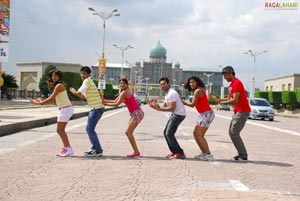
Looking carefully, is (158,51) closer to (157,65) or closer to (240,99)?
(157,65)

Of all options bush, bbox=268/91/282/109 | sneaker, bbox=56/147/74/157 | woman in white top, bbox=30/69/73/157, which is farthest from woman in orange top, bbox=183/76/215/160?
bush, bbox=268/91/282/109

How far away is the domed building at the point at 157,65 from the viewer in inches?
7387

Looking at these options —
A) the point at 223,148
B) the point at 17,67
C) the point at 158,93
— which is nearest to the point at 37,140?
the point at 223,148

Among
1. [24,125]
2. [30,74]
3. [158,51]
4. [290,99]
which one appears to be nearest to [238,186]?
[24,125]

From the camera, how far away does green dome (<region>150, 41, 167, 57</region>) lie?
186 metres

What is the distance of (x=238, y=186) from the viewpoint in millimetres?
6043

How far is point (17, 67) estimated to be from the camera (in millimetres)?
98938

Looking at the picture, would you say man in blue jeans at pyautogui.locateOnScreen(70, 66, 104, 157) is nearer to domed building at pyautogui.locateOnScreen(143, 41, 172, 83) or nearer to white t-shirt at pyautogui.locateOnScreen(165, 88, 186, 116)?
white t-shirt at pyautogui.locateOnScreen(165, 88, 186, 116)

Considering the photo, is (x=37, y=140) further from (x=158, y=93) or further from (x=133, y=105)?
(x=158, y=93)

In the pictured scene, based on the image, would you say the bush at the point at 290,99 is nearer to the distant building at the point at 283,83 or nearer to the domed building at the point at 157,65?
the distant building at the point at 283,83

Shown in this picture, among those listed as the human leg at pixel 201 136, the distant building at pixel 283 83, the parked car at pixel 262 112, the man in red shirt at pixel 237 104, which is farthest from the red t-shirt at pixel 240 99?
the distant building at pixel 283 83

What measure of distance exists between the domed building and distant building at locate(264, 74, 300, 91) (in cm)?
9354

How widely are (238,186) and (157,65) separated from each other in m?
185

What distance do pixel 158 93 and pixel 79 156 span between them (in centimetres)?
16875
